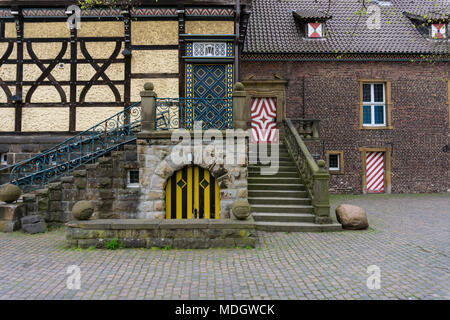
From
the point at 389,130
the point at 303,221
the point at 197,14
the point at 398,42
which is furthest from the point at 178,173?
the point at 398,42

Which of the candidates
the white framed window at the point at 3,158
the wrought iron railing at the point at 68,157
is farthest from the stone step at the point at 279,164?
the white framed window at the point at 3,158

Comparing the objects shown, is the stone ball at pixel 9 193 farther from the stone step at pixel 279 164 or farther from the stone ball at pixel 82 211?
the stone step at pixel 279 164

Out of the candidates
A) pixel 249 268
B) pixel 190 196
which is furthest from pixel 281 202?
pixel 249 268

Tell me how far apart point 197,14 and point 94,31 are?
3.42 m

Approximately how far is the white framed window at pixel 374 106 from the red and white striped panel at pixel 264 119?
432 cm

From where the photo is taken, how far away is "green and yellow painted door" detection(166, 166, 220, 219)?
7.11m

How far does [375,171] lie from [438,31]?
7367 mm

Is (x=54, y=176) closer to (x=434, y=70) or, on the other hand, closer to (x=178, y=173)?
(x=178, y=173)

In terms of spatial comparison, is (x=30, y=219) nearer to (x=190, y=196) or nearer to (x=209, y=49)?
(x=190, y=196)

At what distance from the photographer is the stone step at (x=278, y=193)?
7.97 metres

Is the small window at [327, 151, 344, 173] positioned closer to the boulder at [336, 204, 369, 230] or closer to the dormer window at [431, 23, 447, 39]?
the boulder at [336, 204, 369, 230]

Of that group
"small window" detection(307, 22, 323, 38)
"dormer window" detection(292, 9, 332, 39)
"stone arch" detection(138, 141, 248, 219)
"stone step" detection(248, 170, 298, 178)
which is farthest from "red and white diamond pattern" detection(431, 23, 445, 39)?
"stone arch" detection(138, 141, 248, 219)

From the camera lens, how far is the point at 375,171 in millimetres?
13609

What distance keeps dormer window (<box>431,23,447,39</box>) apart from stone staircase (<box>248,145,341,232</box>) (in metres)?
10.9
